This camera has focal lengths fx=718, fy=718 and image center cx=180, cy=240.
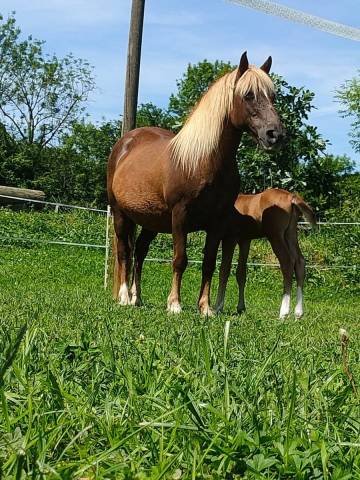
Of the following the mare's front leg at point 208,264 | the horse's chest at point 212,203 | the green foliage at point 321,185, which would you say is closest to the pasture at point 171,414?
Answer: the horse's chest at point 212,203

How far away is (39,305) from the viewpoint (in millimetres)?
5633

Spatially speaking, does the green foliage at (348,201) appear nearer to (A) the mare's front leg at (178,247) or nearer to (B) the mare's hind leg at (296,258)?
(B) the mare's hind leg at (296,258)

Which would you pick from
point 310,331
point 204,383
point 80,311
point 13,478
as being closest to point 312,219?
point 310,331

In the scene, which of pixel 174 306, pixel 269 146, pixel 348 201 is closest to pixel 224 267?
pixel 174 306

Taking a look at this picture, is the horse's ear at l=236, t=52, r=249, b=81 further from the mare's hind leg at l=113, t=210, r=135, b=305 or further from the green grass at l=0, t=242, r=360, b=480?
the green grass at l=0, t=242, r=360, b=480

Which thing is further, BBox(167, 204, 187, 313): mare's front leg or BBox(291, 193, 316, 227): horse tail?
BBox(291, 193, 316, 227): horse tail

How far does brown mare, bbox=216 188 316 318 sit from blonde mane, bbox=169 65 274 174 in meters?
1.39

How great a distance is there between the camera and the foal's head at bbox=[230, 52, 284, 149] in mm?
6895

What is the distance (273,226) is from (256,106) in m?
1.97

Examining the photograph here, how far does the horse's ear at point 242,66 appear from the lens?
7164 millimetres

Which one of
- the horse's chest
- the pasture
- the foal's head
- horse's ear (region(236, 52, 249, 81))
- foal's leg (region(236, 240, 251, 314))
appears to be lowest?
foal's leg (region(236, 240, 251, 314))

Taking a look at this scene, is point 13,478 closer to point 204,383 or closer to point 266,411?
point 266,411

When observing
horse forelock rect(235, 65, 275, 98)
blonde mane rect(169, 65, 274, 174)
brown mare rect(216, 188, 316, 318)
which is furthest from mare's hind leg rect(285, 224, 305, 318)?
horse forelock rect(235, 65, 275, 98)

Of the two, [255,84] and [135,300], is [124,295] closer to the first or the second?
[135,300]
